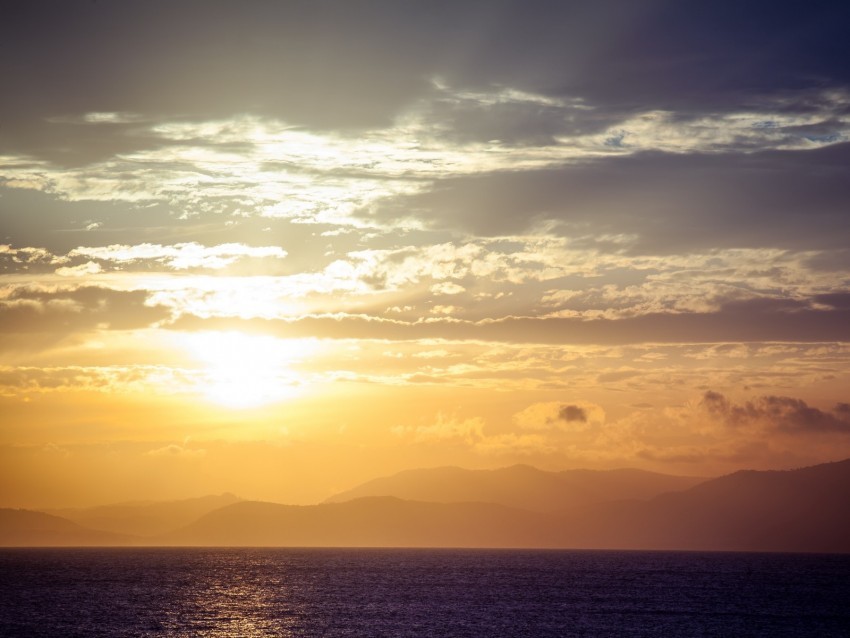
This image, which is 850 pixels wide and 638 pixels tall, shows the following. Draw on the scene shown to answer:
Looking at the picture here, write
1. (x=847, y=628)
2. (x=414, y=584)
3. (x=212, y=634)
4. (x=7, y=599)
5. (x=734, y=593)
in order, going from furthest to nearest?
(x=414, y=584) < (x=734, y=593) < (x=7, y=599) < (x=847, y=628) < (x=212, y=634)

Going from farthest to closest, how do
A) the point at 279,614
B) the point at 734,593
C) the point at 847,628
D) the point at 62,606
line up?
the point at 734,593 → the point at 62,606 → the point at 279,614 → the point at 847,628

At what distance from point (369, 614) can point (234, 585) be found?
3024 inches

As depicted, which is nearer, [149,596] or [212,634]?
[212,634]

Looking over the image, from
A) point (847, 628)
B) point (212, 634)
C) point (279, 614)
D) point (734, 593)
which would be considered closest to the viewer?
point (212, 634)

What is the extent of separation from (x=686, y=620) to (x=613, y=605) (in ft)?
69.9

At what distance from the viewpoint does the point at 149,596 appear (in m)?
166

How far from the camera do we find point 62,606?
14450 cm

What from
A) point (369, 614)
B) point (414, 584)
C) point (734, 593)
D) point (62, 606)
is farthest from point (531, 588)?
point (62, 606)

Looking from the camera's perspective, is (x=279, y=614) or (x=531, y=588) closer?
(x=279, y=614)

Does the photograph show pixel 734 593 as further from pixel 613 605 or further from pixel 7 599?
pixel 7 599

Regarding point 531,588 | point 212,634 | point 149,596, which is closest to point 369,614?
point 212,634

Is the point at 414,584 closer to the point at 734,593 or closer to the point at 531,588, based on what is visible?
the point at 531,588

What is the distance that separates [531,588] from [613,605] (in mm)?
41117

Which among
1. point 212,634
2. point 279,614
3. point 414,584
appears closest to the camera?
point 212,634
